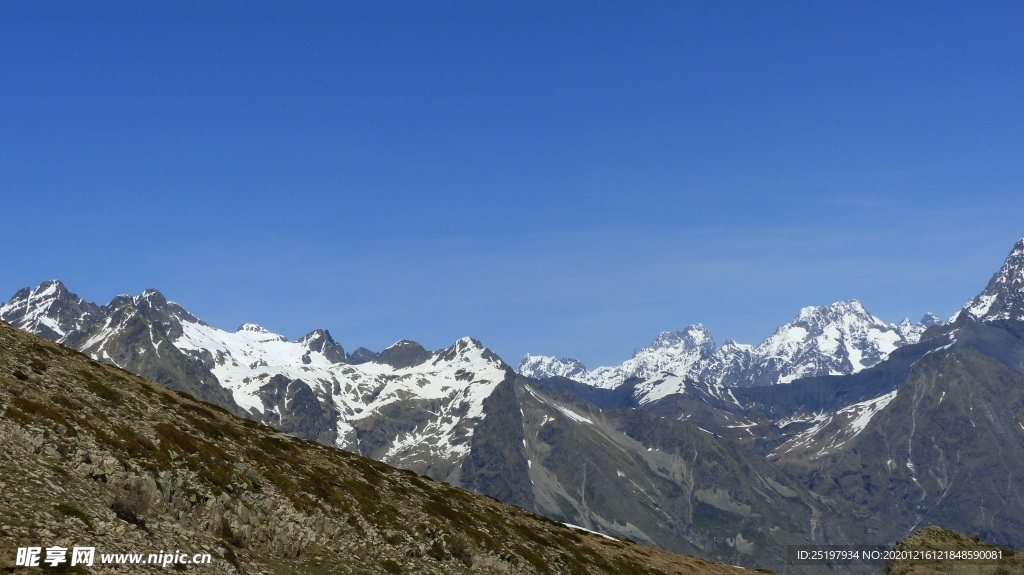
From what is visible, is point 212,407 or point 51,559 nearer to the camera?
point 51,559

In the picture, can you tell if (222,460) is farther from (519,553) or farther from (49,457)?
(519,553)

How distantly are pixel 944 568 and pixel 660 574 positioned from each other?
26.5m

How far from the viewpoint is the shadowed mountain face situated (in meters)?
44.8

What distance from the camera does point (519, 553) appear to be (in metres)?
75.7

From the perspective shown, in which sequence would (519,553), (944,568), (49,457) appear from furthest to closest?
(944,568), (519,553), (49,457)

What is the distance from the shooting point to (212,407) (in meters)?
92.8

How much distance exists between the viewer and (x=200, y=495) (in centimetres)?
5428

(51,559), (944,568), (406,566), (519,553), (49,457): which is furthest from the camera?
(944,568)

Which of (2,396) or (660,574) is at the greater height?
(2,396)

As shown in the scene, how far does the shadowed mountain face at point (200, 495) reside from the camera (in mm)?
44781

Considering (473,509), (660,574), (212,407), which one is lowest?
(660,574)

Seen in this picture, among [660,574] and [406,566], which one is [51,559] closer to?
[406,566]

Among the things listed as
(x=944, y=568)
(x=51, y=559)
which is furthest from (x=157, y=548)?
(x=944, y=568)

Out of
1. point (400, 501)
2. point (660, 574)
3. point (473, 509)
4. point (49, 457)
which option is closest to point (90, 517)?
point (49, 457)
